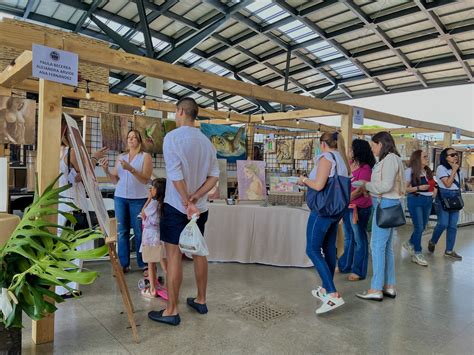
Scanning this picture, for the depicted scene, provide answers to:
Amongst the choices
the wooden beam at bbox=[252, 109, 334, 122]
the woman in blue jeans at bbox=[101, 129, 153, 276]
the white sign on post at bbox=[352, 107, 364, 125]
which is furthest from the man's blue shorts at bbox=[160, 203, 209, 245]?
the white sign on post at bbox=[352, 107, 364, 125]

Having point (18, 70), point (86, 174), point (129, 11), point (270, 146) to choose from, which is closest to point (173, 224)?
point (86, 174)

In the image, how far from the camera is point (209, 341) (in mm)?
2383

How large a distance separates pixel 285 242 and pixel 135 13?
873 centimetres

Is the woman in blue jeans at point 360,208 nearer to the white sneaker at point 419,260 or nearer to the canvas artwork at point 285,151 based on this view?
the white sneaker at point 419,260

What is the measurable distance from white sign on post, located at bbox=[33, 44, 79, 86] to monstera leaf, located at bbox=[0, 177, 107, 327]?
83cm

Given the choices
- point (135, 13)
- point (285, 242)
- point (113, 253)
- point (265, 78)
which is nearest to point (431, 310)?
point (285, 242)

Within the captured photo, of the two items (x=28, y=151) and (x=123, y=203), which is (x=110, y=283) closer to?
(x=123, y=203)

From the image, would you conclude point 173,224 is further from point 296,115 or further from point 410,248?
point 410,248

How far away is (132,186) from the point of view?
3473 mm

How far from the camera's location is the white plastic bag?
2479 mm

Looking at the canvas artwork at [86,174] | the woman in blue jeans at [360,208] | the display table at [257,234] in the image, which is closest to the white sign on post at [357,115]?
the woman in blue jeans at [360,208]

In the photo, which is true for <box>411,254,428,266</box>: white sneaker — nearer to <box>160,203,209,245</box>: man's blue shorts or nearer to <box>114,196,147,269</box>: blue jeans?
<box>160,203,209,245</box>: man's blue shorts

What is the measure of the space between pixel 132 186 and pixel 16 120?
4.61 ft

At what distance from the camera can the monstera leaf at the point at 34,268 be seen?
1698 millimetres
